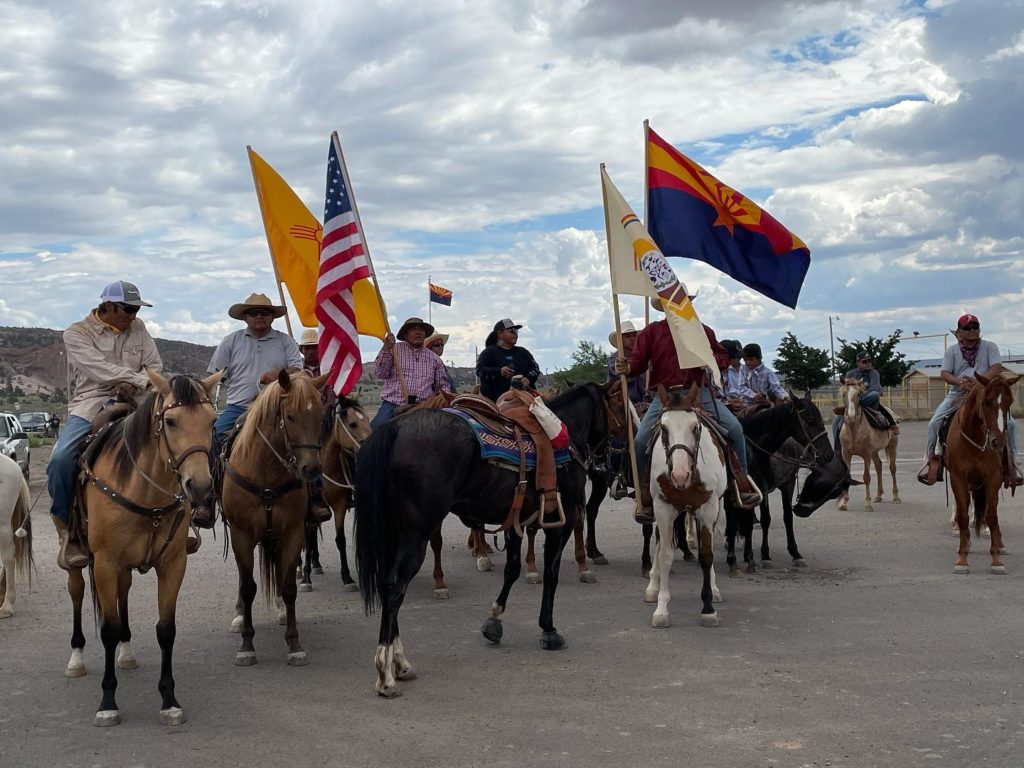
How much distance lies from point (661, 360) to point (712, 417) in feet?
2.46

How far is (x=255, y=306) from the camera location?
9.07 meters

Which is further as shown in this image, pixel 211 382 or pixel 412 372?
pixel 412 372

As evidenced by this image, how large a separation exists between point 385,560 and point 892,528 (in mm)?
9259

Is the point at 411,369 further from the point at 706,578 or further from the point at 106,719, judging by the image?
the point at 106,719

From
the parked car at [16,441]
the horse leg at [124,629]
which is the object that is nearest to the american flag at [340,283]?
the horse leg at [124,629]

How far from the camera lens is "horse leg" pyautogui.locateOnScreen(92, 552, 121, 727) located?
6074 millimetres

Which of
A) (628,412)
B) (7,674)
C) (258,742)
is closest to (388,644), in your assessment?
(258,742)

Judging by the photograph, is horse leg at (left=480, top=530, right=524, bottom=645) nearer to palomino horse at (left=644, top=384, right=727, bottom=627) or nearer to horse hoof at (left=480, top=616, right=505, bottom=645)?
horse hoof at (left=480, top=616, right=505, bottom=645)

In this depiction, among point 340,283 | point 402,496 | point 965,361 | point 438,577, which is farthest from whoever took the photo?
point 965,361

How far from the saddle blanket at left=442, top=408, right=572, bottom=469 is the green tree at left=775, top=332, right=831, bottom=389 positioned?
1789 inches

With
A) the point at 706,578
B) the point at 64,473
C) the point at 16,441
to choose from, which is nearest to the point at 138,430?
the point at 64,473

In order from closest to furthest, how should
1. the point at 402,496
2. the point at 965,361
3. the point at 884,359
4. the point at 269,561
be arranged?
1. the point at 402,496
2. the point at 269,561
3. the point at 965,361
4. the point at 884,359

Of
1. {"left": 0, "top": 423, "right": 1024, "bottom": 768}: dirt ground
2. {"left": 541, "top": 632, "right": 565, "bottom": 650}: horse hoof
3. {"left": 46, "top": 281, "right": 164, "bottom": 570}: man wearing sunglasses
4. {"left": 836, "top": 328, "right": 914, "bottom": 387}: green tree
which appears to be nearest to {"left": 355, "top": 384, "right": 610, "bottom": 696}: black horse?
{"left": 0, "top": 423, "right": 1024, "bottom": 768}: dirt ground

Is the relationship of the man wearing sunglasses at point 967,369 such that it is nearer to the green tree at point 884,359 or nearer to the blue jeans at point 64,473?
the blue jeans at point 64,473
